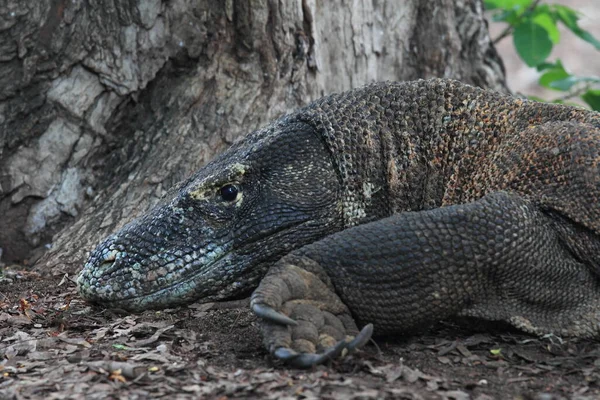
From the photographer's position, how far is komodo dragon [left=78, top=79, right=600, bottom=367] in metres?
3.81

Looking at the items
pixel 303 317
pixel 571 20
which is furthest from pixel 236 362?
pixel 571 20

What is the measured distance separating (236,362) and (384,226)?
0.90 m

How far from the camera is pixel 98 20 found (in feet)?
19.5

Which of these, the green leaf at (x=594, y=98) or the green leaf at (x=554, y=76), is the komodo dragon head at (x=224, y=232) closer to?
the green leaf at (x=554, y=76)

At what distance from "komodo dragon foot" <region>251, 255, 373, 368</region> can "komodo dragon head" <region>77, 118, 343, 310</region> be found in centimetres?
53

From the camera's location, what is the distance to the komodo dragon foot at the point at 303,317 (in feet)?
11.4

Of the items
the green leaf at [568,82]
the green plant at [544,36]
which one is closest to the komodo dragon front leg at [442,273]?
the green leaf at [568,82]

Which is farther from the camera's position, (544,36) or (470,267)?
(544,36)

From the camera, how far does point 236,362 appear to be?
12.0ft

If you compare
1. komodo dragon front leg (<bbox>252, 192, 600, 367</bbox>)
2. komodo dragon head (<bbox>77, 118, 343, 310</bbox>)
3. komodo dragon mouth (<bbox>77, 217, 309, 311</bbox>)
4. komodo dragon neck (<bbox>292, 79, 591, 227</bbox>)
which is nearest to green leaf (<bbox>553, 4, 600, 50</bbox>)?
komodo dragon neck (<bbox>292, 79, 591, 227</bbox>)

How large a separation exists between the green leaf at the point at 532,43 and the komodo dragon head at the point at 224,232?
145 inches

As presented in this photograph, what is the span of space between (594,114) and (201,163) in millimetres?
2713

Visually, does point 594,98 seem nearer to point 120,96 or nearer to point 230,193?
point 120,96

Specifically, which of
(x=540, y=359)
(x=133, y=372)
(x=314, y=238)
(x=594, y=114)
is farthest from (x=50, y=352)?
(x=594, y=114)
